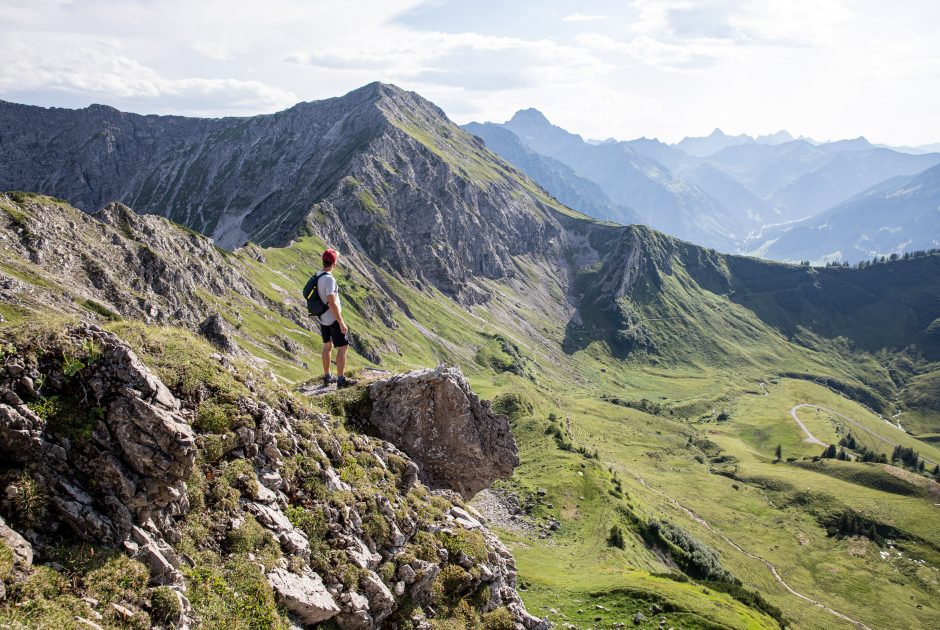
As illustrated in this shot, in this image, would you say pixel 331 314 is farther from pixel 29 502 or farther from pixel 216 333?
pixel 216 333

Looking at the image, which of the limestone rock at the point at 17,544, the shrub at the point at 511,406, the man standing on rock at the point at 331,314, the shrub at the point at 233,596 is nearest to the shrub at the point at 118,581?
the limestone rock at the point at 17,544

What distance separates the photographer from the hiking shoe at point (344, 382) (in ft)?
91.9

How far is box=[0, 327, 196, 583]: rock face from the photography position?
38.1ft

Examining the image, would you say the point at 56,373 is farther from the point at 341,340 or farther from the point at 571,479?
the point at 571,479

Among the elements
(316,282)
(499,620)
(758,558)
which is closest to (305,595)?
(499,620)

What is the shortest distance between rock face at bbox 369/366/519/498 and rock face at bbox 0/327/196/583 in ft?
47.3

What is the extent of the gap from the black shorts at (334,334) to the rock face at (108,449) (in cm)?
1005

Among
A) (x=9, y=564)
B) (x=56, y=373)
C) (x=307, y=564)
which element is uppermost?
(x=56, y=373)

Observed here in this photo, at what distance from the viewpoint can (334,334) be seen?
24359 mm

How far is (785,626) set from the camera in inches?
2955

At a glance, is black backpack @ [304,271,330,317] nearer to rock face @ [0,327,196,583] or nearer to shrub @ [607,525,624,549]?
rock face @ [0,327,196,583]

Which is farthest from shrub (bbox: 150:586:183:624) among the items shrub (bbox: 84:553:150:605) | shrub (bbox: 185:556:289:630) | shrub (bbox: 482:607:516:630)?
shrub (bbox: 482:607:516:630)

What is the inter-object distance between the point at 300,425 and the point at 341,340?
17.9 feet

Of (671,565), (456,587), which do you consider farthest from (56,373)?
(671,565)
